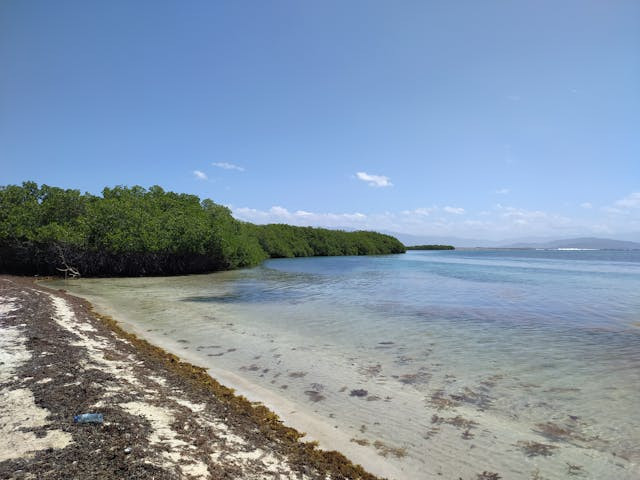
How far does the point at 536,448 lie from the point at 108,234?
30051 millimetres

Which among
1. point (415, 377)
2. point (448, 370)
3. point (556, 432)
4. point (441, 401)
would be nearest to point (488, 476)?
point (556, 432)

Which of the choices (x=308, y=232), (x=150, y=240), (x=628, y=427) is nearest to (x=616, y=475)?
(x=628, y=427)

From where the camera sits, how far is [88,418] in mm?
→ 4430

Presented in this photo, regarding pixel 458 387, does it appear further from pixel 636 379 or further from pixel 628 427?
pixel 636 379

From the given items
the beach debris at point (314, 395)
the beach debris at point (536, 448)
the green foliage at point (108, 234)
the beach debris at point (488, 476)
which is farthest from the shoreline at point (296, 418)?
the green foliage at point (108, 234)

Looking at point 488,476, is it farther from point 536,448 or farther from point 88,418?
point 88,418

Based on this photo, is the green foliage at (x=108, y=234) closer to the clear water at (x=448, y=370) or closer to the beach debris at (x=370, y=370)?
the clear water at (x=448, y=370)

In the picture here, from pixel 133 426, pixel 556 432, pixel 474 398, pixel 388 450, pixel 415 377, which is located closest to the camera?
pixel 133 426

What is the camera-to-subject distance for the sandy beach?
3.63 meters

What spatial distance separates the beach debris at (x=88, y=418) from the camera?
4383mm

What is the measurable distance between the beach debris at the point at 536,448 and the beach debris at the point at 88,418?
5236mm

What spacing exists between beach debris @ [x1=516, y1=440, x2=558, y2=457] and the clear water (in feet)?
0.08

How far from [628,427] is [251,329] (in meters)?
8.98

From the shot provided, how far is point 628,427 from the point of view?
5395mm
